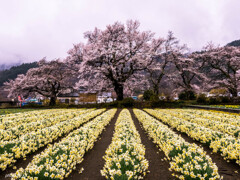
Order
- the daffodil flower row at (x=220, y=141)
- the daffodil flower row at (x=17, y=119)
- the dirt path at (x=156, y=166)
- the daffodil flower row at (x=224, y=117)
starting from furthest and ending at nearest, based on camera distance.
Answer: the daffodil flower row at (x=17, y=119), the daffodil flower row at (x=224, y=117), the daffodil flower row at (x=220, y=141), the dirt path at (x=156, y=166)

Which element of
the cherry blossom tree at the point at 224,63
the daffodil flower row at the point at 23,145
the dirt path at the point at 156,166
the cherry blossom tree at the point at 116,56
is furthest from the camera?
the cherry blossom tree at the point at 224,63

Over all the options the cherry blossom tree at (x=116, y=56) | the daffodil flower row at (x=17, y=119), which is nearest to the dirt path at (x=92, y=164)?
the daffodil flower row at (x=17, y=119)

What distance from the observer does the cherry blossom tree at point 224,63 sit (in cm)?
3087

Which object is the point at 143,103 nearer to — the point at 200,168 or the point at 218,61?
the point at 218,61

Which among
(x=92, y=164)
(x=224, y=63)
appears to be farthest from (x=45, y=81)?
(x=224, y=63)

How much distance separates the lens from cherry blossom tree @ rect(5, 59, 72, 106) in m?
33.5

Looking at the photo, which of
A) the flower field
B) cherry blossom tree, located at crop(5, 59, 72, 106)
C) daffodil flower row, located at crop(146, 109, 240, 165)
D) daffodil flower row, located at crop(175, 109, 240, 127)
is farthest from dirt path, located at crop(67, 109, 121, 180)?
cherry blossom tree, located at crop(5, 59, 72, 106)

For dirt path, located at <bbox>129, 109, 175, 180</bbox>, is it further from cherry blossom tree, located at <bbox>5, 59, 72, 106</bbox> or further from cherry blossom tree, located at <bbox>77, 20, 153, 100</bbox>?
cherry blossom tree, located at <bbox>5, 59, 72, 106</bbox>

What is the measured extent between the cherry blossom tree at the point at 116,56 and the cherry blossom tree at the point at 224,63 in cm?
1520

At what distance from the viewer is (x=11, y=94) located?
34.6 m

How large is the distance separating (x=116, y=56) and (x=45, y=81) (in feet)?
58.8

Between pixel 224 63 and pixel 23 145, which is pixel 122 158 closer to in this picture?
pixel 23 145

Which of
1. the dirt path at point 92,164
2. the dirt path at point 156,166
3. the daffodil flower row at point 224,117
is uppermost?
the daffodil flower row at point 224,117

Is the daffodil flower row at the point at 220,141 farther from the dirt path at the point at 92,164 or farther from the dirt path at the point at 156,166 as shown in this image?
the dirt path at the point at 92,164
